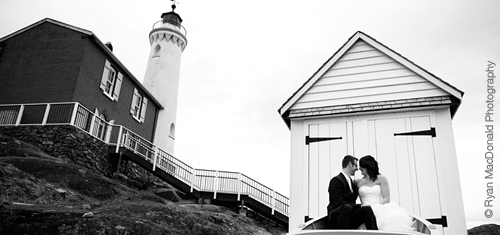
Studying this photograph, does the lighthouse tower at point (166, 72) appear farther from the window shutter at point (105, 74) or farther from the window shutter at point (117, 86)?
the window shutter at point (105, 74)

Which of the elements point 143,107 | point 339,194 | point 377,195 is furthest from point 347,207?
point 143,107

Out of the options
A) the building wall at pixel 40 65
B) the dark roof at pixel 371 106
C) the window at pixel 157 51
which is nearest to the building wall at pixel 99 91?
the building wall at pixel 40 65

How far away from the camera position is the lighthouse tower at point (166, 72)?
2816cm

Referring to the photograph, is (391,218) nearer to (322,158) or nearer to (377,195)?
(377,195)

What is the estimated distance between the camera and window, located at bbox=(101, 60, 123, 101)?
20859 mm

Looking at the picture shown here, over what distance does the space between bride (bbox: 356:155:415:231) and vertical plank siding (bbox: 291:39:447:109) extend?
3.76 m

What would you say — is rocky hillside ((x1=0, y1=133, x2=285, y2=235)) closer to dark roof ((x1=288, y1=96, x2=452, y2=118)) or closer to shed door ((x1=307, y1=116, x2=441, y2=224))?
shed door ((x1=307, y1=116, x2=441, y2=224))

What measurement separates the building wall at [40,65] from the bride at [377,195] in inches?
635

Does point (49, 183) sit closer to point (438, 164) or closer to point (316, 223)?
point (316, 223)

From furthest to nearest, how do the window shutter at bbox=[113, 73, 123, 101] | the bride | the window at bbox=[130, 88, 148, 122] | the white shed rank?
1. the window at bbox=[130, 88, 148, 122]
2. the window shutter at bbox=[113, 73, 123, 101]
3. the white shed
4. the bride

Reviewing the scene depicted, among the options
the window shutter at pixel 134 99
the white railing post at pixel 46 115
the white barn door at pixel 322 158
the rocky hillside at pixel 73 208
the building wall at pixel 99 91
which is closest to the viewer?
the rocky hillside at pixel 73 208

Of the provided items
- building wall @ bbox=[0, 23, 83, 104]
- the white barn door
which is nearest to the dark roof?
the white barn door

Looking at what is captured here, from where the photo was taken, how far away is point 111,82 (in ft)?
72.0

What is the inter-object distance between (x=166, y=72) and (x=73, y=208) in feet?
69.6
